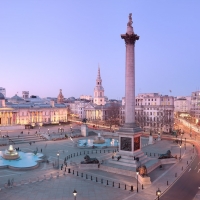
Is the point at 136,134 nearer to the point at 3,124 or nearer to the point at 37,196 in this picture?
the point at 37,196

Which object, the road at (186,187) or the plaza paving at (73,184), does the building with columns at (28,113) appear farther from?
the road at (186,187)

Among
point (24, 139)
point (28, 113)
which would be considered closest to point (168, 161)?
point (24, 139)

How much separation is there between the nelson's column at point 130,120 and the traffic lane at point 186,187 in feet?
32.3

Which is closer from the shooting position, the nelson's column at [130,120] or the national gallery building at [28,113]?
the nelson's column at [130,120]

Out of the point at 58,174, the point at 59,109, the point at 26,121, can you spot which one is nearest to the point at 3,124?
the point at 26,121

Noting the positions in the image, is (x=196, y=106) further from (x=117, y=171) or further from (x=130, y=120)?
(x=117, y=171)

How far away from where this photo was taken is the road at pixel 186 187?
32684mm

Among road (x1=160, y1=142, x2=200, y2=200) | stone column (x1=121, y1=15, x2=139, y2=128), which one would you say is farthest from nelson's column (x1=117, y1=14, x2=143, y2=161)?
road (x1=160, y1=142, x2=200, y2=200)

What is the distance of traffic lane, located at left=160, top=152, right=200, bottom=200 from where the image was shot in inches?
1286

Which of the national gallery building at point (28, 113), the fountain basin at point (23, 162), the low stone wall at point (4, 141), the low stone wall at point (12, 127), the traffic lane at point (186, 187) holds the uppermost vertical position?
the national gallery building at point (28, 113)

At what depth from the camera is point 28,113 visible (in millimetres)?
122000

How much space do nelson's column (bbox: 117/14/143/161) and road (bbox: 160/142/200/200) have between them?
983 centimetres

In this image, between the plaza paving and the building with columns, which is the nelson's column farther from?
the building with columns

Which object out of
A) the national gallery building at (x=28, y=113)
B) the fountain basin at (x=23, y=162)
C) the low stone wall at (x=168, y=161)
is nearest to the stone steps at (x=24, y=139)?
the fountain basin at (x=23, y=162)
